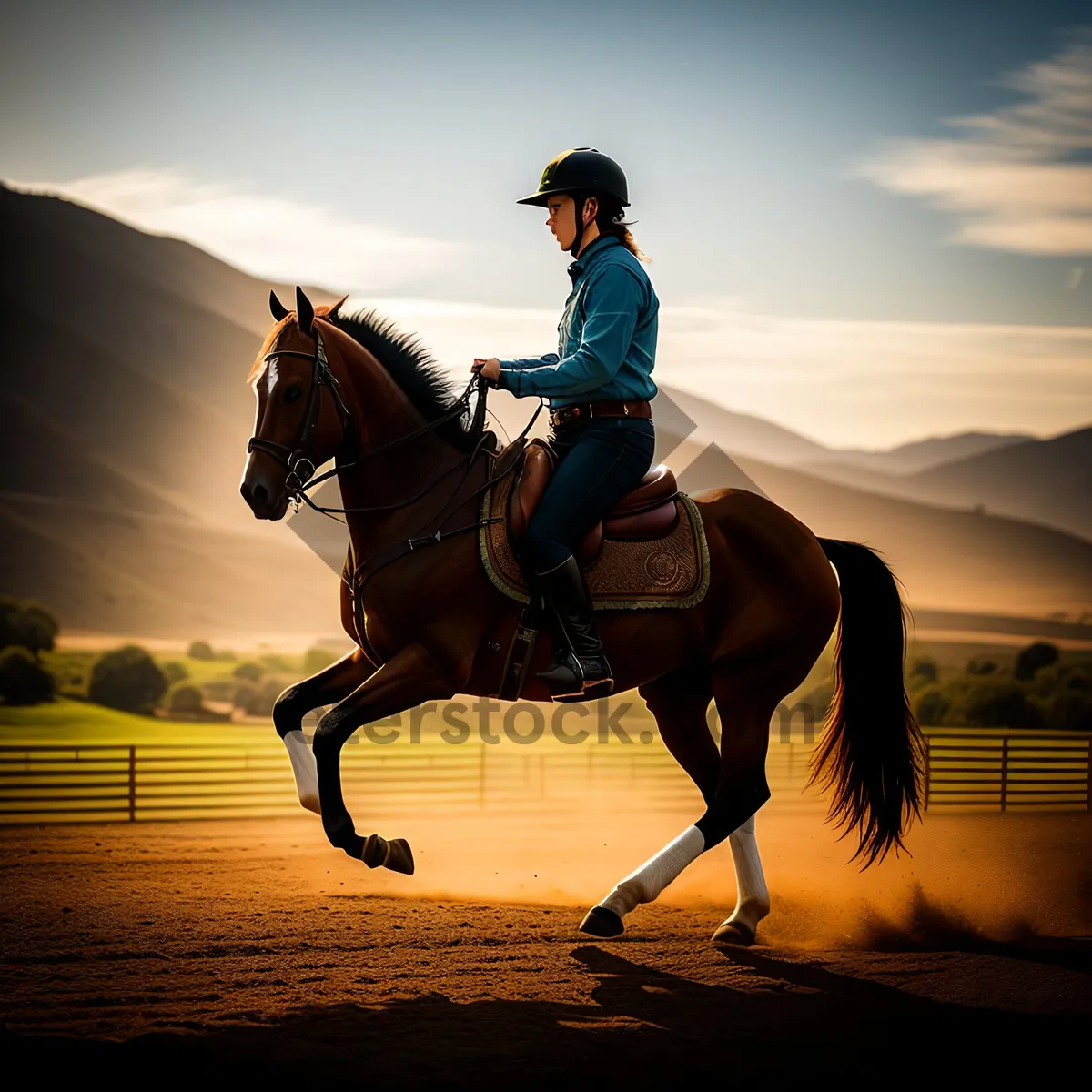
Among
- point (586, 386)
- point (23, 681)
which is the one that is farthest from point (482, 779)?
point (23, 681)

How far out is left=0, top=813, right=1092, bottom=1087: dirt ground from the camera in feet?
13.7

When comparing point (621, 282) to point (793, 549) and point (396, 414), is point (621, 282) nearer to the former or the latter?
point (396, 414)

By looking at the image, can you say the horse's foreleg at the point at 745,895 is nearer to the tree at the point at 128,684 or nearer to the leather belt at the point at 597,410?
the leather belt at the point at 597,410

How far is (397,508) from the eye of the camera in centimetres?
538

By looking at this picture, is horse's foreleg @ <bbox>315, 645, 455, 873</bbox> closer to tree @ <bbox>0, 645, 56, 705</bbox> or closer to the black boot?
the black boot

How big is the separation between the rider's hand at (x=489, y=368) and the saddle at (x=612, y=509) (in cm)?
45

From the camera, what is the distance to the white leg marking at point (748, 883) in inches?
244

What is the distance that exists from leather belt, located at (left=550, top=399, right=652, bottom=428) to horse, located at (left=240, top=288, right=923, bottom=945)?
377 mm

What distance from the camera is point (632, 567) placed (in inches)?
218

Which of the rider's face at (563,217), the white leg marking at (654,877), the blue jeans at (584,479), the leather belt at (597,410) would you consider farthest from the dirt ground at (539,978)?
the rider's face at (563,217)

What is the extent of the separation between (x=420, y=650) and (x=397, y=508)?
715mm

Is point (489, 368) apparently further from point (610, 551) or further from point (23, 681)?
point (23, 681)

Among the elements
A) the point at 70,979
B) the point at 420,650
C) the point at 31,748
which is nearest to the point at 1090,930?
the point at 420,650

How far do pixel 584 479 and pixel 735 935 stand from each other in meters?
2.72
